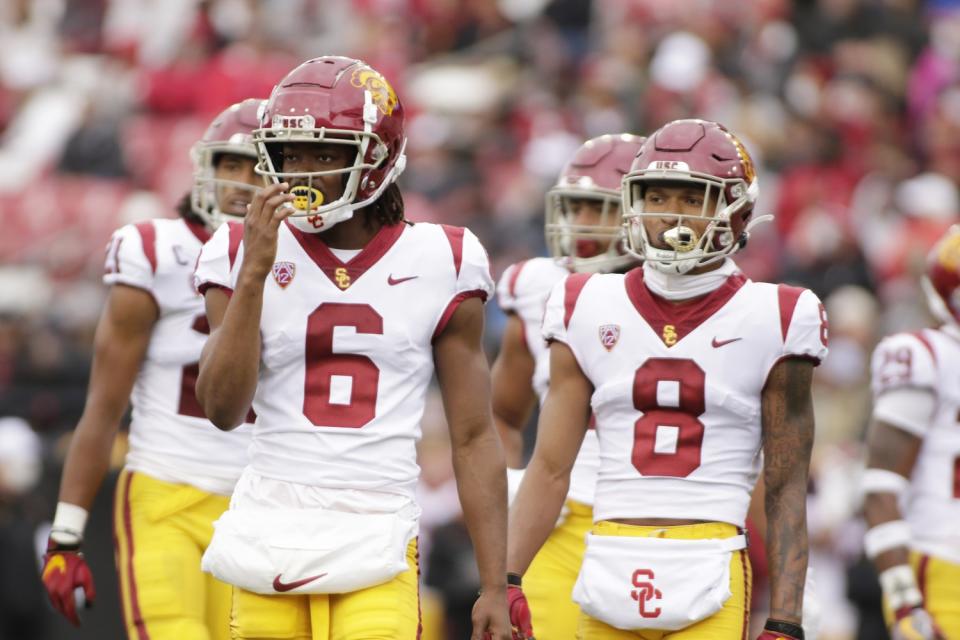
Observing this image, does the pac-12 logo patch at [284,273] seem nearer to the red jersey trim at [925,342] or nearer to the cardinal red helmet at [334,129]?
the cardinal red helmet at [334,129]

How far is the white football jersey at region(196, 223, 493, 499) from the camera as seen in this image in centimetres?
439

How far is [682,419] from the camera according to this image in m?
4.67

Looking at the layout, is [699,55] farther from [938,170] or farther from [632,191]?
[632,191]

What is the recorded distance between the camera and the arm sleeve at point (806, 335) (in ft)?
15.1

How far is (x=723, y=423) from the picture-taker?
468cm

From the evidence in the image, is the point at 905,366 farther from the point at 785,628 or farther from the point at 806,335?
the point at 785,628

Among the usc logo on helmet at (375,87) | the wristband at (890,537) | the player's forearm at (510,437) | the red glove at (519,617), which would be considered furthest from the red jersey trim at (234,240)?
the wristband at (890,537)

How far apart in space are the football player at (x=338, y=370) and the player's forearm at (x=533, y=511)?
26 centimetres

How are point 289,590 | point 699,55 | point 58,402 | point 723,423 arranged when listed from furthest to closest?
point 699,55
point 58,402
point 723,423
point 289,590

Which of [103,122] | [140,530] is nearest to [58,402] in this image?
[103,122]

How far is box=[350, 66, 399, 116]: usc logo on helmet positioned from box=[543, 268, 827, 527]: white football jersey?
0.83 metres

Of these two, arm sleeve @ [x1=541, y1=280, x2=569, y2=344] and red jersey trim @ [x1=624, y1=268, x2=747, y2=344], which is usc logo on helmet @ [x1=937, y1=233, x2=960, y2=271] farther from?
arm sleeve @ [x1=541, y1=280, x2=569, y2=344]

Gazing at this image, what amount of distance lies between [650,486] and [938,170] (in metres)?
7.86

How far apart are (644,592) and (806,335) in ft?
2.60
